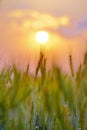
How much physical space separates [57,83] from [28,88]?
79 mm

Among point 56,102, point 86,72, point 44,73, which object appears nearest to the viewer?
point 56,102

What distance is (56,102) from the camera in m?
0.65

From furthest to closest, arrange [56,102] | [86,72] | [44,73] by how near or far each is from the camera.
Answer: [44,73] < [86,72] < [56,102]

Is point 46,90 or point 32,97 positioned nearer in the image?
point 46,90

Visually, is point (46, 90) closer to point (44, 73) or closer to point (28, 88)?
point (28, 88)

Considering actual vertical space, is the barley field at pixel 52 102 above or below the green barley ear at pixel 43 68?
below

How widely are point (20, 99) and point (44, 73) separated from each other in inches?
8.2

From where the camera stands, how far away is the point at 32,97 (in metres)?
0.85

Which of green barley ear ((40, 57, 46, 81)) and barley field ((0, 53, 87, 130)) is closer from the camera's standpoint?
barley field ((0, 53, 87, 130))

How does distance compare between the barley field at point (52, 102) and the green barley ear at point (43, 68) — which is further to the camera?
the green barley ear at point (43, 68)

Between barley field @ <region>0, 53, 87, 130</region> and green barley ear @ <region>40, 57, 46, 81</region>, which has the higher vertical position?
green barley ear @ <region>40, 57, 46, 81</region>

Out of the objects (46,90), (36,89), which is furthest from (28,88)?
(36,89)

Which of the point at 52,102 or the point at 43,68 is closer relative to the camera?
the point at 52,102

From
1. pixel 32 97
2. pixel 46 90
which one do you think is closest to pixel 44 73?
pixel 32 97
